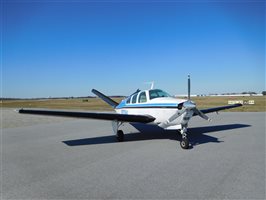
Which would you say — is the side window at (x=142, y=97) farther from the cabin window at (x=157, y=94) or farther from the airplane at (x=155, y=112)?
the cabin window at (x=157, y=94)

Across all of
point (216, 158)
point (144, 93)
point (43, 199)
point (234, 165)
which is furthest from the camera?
point (144, 93)

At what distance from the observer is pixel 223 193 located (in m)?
4.23

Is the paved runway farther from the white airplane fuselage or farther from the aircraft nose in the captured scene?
the aircraft nose

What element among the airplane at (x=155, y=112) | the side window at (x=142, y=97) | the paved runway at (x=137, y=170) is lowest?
the paved runway at (x=137, y=170)

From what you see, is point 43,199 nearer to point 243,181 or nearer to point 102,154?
point 102,154

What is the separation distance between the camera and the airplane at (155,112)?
812 centimetres

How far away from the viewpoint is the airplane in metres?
8.12

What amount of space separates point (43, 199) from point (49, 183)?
2.77 ft

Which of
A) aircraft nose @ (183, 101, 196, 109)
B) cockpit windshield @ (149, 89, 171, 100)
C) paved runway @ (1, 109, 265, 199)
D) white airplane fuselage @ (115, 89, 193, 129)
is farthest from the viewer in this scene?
cockpit windshield @ (149, 89, 171, 100)

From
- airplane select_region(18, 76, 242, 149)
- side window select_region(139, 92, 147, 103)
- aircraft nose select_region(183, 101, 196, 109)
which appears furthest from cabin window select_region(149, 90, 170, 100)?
aircraft nose select_region(183, 101, 196, 109)

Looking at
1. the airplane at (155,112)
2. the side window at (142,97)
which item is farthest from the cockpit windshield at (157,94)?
the side window at (142,97)

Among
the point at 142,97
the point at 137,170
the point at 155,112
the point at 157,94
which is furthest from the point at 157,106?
the point at 137,170

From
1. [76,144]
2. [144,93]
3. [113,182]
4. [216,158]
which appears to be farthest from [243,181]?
[76,144]

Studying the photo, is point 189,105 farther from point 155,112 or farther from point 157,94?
point 157,94
